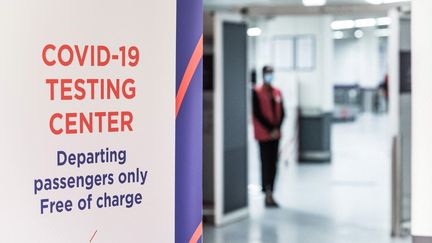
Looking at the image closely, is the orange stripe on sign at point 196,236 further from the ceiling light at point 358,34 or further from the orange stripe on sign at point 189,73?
the ceiling light at point 358,34

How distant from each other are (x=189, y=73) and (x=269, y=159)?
19.0ft

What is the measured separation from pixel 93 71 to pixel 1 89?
304 millimetres

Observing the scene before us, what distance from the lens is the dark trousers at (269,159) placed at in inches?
323

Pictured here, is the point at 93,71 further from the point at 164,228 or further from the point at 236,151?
the point at 236,151

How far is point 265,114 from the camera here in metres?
8.14

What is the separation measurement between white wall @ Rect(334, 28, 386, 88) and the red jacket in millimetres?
19774

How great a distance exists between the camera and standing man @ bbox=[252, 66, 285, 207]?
812cm

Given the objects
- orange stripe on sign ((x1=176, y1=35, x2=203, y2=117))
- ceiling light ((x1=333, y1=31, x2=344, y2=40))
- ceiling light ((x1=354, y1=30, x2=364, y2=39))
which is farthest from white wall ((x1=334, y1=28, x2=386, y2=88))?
orange stripe on sign ((x1=176, y1=35, x2=203, y2=117))

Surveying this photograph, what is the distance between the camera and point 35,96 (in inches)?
84.3

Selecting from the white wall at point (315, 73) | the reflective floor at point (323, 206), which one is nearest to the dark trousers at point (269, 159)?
the reflective floor at point (323, 206)

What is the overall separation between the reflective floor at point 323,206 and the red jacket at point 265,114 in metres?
0.88

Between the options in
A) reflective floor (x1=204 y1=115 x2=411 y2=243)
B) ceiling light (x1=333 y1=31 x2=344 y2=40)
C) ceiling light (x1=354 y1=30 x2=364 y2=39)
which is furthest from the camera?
ceiling light (x1=333 y1=31 x2=344 y2=40)
